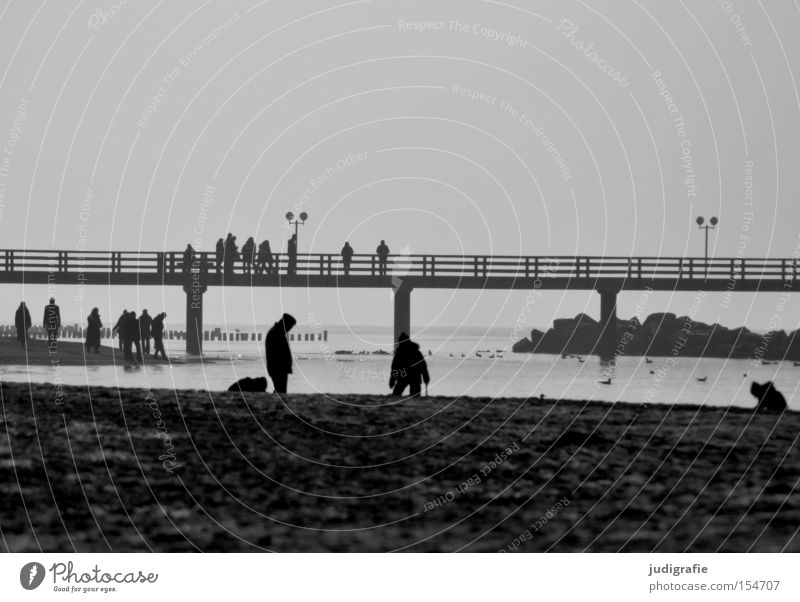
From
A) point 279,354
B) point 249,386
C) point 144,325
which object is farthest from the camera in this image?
point 144,325

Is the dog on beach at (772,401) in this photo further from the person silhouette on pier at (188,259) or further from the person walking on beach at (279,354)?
the person silhouette on pier at (188,259)

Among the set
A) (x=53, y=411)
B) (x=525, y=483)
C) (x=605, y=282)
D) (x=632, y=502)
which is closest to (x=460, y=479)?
(x=525, y=483)

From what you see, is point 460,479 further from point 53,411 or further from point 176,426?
point 53,411

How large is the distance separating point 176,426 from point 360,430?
5.75ft

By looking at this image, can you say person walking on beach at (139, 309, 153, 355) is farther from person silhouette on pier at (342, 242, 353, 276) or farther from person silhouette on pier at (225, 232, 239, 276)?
person silhouette on pier at (342, 242, 353, 276)

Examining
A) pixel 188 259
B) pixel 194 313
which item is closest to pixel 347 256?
pixel 188 259

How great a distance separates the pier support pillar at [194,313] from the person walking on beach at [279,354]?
29388mm

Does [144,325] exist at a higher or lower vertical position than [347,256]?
lower

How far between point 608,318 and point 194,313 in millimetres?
19045

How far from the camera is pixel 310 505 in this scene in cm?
750

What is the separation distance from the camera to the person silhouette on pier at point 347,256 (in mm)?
42469

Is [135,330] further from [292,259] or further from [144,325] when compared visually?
[292,259]

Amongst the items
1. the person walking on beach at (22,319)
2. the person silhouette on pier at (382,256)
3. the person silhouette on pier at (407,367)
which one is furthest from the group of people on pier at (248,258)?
the person silhouette on pier at (407,367)

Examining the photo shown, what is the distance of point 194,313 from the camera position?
4666cm
